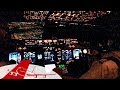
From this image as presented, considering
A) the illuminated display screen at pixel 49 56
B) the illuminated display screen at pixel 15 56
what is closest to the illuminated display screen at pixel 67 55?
the illuminated display screen at pixel 49 56

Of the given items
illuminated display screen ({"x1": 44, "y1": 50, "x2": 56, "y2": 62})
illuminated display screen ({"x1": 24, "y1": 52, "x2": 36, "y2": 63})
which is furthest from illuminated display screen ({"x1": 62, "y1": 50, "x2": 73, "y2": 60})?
illuminated display screen ({"x1": 24, "y1": 52, "x2": 36, "y2": 63})

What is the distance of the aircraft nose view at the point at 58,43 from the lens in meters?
2.46

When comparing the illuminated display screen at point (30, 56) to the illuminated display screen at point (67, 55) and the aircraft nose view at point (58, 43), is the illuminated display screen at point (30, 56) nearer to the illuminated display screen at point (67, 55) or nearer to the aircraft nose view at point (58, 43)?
the aircraft nose view at point (58, 43)

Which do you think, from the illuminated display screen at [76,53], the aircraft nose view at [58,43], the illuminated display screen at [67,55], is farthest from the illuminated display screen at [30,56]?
the illuminated display screen at [76,53]

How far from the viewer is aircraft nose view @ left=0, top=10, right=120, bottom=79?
2.46 metres

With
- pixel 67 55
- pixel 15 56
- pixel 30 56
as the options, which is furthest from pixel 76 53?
pixel 15 56

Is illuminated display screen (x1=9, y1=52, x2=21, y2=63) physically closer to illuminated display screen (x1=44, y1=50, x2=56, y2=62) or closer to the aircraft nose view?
the aircraft nose view

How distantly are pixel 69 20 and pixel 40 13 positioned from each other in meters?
0.40

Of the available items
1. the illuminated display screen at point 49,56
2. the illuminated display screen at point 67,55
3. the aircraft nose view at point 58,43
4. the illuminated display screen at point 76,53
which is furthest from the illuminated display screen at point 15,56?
the illuminated display screen at point 76,53

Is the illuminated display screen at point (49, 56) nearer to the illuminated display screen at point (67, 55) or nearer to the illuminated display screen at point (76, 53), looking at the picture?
the illuminated display screen at point (67, 55)

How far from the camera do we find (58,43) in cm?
258

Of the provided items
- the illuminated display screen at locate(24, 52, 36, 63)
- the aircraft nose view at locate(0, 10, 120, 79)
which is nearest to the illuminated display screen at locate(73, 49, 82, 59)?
the aircraft nose view at locate(0, 10, 120, 79)
